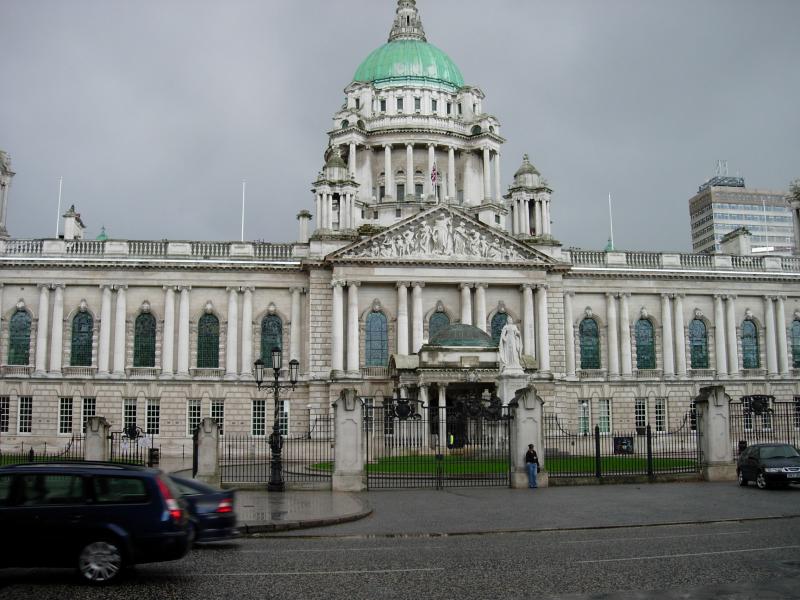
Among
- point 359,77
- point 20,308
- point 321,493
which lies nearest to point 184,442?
point 20,308

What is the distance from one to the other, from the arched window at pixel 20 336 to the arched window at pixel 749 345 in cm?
5139

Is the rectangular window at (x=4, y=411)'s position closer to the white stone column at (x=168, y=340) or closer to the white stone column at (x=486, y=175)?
the white stone column at (x=168, y=340)

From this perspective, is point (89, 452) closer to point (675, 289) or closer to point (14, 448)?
point (14, 448)

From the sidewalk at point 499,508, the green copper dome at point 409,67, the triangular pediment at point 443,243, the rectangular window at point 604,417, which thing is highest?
the green copper dome at point 409,67

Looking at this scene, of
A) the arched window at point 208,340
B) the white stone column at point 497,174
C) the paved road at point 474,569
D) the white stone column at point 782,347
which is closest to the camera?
the paved road at point 474,569

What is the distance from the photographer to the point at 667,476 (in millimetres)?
32688

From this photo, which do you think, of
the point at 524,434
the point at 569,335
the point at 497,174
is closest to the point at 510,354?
the point at 524,434

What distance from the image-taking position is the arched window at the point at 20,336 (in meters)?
58.2

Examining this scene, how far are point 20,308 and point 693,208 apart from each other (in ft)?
441

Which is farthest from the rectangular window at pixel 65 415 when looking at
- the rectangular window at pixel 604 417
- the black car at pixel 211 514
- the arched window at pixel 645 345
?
the black car at pixel 211 514

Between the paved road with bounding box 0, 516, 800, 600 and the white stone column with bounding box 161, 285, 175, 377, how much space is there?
134 ft

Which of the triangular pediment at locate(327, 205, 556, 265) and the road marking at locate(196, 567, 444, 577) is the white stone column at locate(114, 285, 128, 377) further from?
the road marking at locate(196, 567, 444, 577)

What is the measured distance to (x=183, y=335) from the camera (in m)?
58.6

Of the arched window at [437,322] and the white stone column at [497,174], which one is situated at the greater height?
the white stone column at [497,174]
